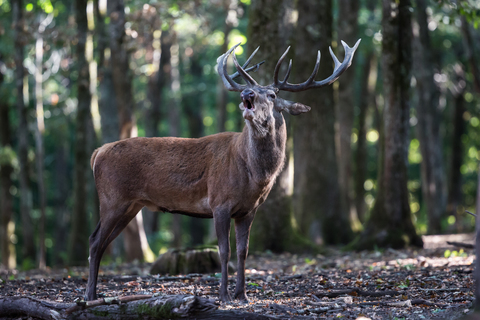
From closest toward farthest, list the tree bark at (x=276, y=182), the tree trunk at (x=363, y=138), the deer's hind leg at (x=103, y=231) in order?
the deer's hind leg at (x=103, y=231)
the tree bark at (x=276, y=182)
the tree trunk at (x=363, y=138)

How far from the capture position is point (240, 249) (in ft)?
22.4

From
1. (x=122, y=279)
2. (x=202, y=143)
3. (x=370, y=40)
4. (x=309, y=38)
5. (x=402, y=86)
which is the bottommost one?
(x=122, y=279)

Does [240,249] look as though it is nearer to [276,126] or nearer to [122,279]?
[276,126]

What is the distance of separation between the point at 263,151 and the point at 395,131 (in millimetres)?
5852

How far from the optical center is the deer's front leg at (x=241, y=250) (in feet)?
21.7

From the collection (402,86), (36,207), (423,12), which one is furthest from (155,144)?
(36,207)

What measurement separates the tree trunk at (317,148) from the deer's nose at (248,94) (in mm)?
7633

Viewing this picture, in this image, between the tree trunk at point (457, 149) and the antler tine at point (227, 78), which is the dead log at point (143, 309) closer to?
the antler tine at point (227, 78)

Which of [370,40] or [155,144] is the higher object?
[370,40]

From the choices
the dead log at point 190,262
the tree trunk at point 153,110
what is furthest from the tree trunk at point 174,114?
the dead log at point 190,262

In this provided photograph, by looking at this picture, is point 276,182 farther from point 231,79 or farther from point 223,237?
point 223,237

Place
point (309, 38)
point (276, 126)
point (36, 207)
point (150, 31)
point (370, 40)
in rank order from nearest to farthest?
point (276, 126), point (309, 38), point (150, 31), point (370, 40), point (36, 207)

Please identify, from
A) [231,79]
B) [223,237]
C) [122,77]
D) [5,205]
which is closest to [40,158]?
[5,205]

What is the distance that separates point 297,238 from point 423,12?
9943 millimetres
